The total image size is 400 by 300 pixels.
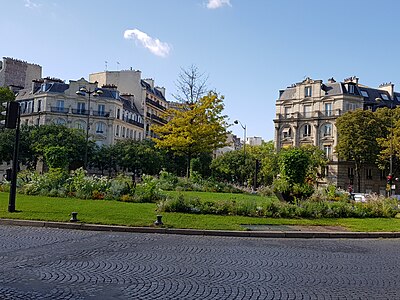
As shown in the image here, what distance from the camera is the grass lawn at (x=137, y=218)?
13938 millimetres

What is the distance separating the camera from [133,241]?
439 inches

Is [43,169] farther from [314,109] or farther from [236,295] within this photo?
[236,295]

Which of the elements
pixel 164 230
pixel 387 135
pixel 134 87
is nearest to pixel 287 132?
pixel 387 135

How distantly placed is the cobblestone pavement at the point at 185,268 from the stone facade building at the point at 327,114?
56.0 m

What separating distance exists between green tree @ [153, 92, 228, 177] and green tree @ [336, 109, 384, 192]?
30081mm

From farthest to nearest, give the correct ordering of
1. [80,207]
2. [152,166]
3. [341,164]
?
[341,164]
[152,166]
[80,207]

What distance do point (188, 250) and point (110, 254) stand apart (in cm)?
184

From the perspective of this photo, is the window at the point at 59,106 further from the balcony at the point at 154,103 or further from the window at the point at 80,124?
the balcony at the point at 154,103

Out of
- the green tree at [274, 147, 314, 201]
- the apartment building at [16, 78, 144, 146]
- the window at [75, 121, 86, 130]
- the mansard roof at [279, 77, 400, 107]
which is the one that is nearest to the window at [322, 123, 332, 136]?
the mansard roof at [279, 77, 400, 107]

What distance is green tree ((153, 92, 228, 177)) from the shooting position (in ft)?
109

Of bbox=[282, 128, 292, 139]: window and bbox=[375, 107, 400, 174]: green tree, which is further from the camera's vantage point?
bbox=[282, 128, 292, 139]: window

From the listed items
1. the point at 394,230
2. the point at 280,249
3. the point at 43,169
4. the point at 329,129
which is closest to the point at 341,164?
the point at 329,129

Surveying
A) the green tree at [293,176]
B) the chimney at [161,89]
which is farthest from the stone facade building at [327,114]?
the green tree at [293,176]

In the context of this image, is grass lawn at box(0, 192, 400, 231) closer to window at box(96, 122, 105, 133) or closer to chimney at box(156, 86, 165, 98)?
window at box(96, 122, 105, 133)
